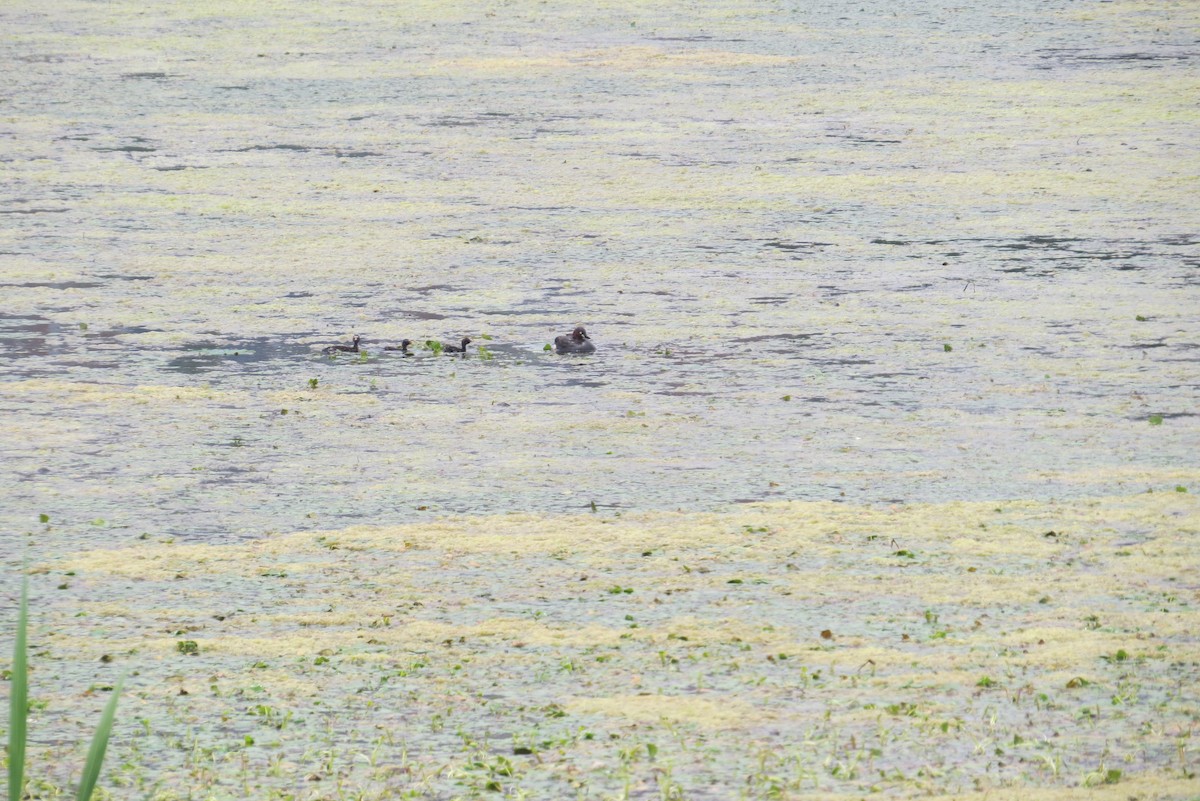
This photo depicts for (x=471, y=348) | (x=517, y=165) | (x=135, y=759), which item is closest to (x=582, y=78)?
(x=517, y=165)

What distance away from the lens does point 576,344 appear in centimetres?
439

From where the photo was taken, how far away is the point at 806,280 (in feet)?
16.7

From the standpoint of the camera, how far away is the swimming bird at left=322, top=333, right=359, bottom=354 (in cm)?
442

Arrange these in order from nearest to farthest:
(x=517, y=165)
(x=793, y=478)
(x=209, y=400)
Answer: (x=793, y=478) < (x=209, y=400) < (x=517, y=165)

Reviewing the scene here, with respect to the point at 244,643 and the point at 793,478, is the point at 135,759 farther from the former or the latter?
the point at 793,478

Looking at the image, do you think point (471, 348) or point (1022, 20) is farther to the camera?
point (1022, 20)

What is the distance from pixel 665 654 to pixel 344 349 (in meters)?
1.95

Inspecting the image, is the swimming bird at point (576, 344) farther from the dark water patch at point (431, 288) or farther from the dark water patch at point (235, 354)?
the dark water patch at point (431, 288)

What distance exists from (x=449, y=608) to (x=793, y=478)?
883 mm

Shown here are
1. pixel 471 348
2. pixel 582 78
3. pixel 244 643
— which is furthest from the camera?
pixel 582 78

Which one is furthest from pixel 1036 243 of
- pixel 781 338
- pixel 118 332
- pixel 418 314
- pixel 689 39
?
pixel 689 39

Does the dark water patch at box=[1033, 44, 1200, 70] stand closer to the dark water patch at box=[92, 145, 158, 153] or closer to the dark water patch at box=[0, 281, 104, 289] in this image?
the dark water patch at box=[92, 145, 158, 153]

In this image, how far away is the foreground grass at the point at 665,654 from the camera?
2307mm

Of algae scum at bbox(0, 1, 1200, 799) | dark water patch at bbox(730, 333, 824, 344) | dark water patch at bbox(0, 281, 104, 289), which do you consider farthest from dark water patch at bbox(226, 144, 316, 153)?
dark water patch at bbox(730, 333, 824, 344)
